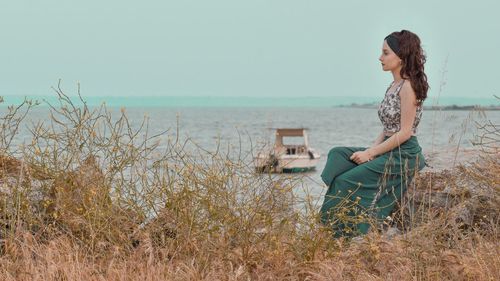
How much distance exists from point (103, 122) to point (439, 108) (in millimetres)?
2776

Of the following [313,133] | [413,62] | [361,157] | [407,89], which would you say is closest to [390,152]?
[361,157]

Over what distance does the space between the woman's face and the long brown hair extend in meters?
0.04

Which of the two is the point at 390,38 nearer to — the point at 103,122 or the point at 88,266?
the point at 103,122

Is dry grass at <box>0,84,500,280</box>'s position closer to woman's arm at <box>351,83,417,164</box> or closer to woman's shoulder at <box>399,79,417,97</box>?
woman's arm at <box>351,83,417,164</box>

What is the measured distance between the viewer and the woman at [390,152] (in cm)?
617

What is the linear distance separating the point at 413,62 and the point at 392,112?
41 cm

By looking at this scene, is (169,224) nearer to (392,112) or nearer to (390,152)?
(390,152)

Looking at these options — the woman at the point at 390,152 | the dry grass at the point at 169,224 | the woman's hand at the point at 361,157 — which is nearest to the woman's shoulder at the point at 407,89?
the woman at the point at 390,152

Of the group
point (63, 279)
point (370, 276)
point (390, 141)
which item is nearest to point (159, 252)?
point (63, 279)

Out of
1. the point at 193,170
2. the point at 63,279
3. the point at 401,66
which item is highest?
the point at 401,66

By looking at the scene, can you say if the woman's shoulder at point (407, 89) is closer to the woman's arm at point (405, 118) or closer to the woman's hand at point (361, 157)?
the woman's arm at point (405, 118)

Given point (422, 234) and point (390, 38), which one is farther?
point (390, 38)

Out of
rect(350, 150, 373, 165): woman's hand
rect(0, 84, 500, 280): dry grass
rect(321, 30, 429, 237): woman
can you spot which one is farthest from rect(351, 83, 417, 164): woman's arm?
rect(0, 84, 500, 280): dry grass

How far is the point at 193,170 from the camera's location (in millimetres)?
5352
